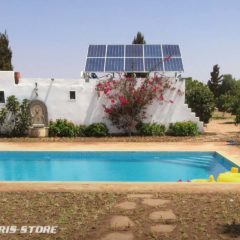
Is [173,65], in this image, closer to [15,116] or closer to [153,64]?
[153,64]

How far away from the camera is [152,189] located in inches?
302

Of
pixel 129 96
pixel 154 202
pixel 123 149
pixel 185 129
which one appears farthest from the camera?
pixel 129 96

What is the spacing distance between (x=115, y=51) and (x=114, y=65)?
193 centimetres

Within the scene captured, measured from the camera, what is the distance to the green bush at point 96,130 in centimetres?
1891

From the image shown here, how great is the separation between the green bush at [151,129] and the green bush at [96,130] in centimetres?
196

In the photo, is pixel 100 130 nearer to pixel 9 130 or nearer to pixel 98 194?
pixel 9 130

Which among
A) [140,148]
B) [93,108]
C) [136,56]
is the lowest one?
[140,148]

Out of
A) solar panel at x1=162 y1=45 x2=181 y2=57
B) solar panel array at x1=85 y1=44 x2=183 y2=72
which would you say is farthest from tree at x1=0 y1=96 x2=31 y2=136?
solar panel at x1=162 y1=45 x2=181 y2=57

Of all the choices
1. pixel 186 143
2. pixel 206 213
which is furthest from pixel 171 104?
pixel 206 213

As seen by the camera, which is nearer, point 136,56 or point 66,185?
point 66,185

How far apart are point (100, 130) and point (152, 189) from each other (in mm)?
11429

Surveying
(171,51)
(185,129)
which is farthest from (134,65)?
(185,129)

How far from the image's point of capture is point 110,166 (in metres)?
13.9

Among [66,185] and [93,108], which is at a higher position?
[93,108]
